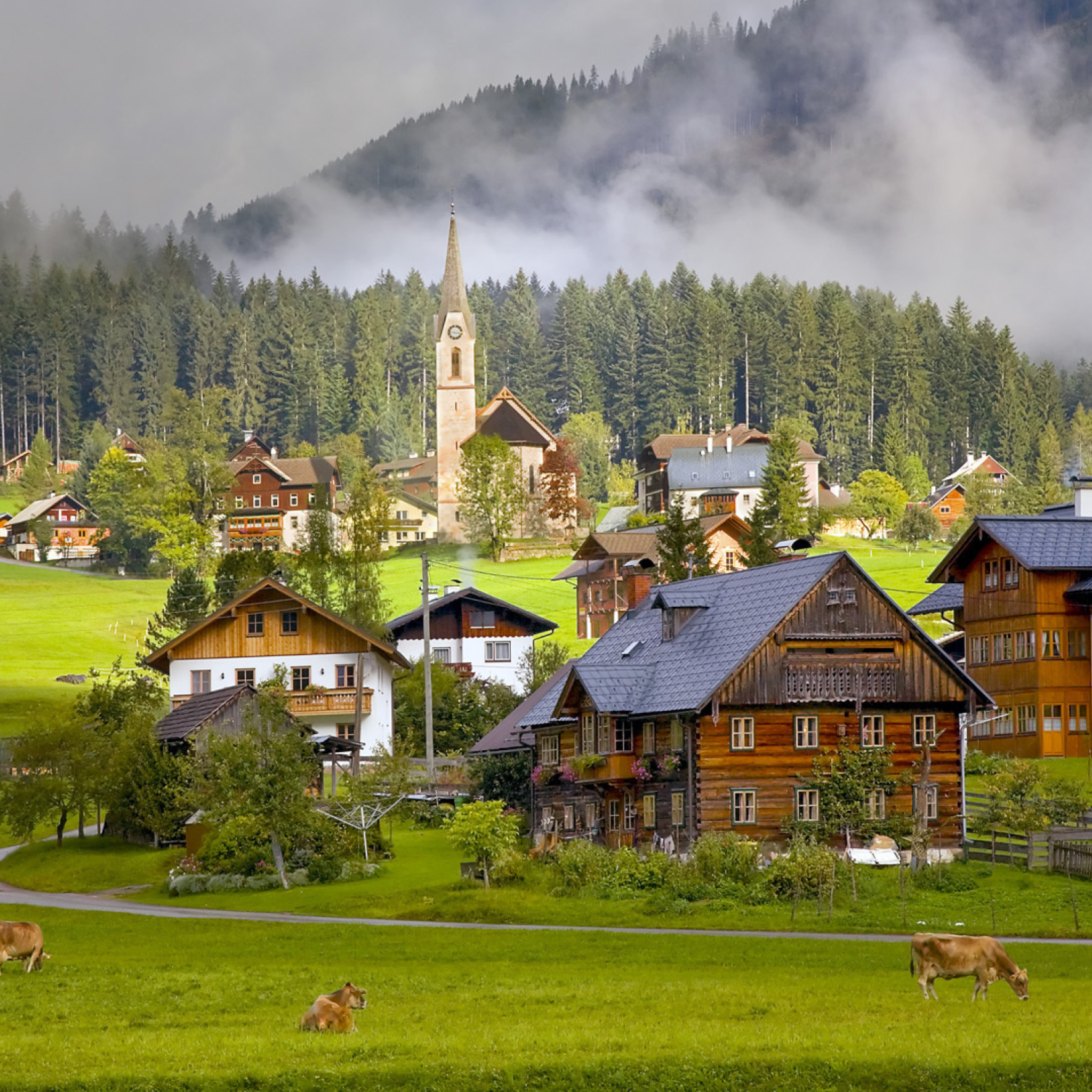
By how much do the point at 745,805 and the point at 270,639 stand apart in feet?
128

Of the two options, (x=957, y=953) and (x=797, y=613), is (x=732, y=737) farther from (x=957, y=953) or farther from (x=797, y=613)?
(x=957, y=953)

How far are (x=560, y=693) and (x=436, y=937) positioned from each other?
63.2 ft

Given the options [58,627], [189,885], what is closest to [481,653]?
[58,627]

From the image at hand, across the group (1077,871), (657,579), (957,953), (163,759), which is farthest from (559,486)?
(957,953)

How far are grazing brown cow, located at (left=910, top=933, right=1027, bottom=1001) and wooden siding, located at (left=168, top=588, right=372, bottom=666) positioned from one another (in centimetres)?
5805

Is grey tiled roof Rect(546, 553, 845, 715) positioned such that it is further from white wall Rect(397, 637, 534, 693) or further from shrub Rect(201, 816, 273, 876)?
white wall Rect(397, 637, 534, 693)

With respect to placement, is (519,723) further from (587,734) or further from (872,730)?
(872,730)

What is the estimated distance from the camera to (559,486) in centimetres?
17438

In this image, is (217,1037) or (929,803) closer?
(217,1037)

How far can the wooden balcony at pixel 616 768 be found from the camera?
5319 centimetres

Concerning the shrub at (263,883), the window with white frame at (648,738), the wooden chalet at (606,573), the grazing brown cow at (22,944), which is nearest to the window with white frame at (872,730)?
the window with white frame at (648,738)

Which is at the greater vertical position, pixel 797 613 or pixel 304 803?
pixel 797 613

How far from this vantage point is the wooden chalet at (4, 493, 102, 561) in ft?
597

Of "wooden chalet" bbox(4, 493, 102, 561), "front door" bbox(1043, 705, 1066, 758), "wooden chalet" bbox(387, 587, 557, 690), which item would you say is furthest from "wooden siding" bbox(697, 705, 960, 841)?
"wooden chalet" bbox(4, 493, 102, 561)
